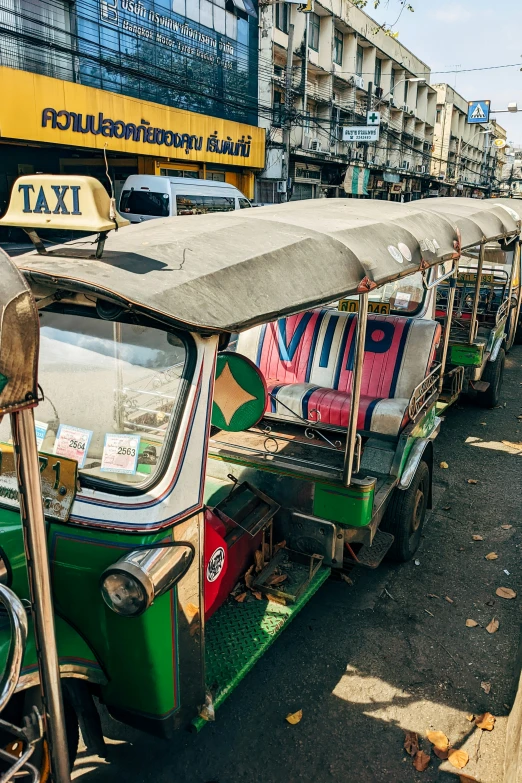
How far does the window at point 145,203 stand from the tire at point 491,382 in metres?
10.5

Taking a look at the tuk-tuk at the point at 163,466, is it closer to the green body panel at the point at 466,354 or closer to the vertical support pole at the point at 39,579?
the vertical support pole at the point at 39,579

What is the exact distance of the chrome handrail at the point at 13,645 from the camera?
6.10 ft

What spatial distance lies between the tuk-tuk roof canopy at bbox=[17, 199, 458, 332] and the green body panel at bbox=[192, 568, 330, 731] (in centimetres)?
167

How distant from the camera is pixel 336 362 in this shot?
5105 mm

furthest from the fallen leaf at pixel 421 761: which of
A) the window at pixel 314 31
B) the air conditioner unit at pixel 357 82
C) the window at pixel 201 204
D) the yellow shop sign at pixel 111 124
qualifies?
the air conditioner unit at pixel 357 82

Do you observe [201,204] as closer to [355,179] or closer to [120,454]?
[355,179]

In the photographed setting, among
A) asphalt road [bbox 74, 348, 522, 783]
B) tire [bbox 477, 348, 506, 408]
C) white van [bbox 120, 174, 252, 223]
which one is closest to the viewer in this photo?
asphalt road [bbox 74, 348, 522, 783]

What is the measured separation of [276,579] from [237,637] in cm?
54

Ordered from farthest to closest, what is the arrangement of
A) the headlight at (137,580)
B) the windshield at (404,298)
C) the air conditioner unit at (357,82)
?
the air conditioner unit at (357,82) → the windshield at (404,298) → the headlight at (137,580)

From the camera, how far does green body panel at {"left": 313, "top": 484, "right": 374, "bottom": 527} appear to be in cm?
356

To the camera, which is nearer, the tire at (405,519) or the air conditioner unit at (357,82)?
the tire at (405,519)

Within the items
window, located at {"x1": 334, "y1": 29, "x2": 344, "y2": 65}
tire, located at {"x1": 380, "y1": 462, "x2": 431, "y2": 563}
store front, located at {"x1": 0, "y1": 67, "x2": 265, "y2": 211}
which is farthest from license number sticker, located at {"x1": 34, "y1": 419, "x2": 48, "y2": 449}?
window, located at {"x1": 334, "y1": 29, "x2": 344, "y2": 65}

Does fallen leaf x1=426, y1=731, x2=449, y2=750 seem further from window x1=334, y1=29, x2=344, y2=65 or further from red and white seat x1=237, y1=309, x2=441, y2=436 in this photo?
window x1=334, y1=29, x2=344, y2=65

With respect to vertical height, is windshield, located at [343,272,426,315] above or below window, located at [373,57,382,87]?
below
